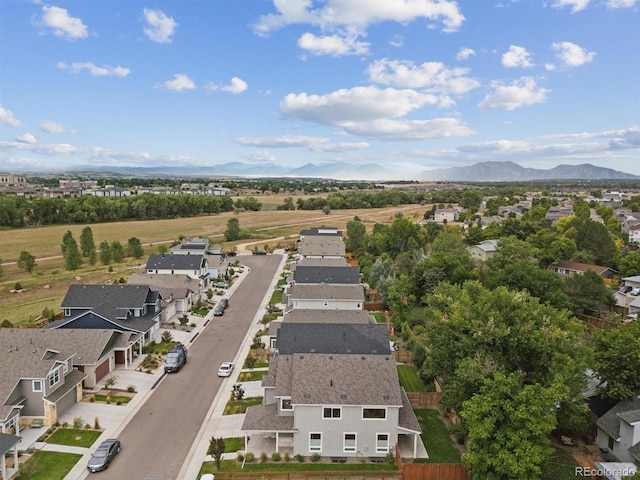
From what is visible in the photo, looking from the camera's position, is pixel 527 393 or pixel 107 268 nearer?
pixel 527 393

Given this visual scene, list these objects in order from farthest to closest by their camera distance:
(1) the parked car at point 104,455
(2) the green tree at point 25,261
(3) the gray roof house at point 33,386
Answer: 1. (2) the green tree at point 25,261
2. (3) the gray roof house at point 33,386
3. (1) the parked car at point 104,455

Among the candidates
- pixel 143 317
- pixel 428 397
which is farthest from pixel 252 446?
pixel 143 317

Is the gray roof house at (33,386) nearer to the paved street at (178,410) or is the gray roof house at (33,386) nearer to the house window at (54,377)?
the house window at (54,377)

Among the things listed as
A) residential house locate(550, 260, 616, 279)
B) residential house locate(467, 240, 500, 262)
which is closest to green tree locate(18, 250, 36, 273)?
residential house locate(467, 240, 500, 262)

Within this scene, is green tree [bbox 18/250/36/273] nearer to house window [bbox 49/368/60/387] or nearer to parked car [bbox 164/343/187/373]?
parked car [bbox 164/343/187/373]

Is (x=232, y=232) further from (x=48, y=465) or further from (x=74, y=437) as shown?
(x=48, y=465)

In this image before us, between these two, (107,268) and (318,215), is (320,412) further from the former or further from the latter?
(318,215)

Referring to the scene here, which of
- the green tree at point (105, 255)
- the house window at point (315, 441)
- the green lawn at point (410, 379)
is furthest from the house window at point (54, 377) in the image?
the green tree at point (105, 255)
